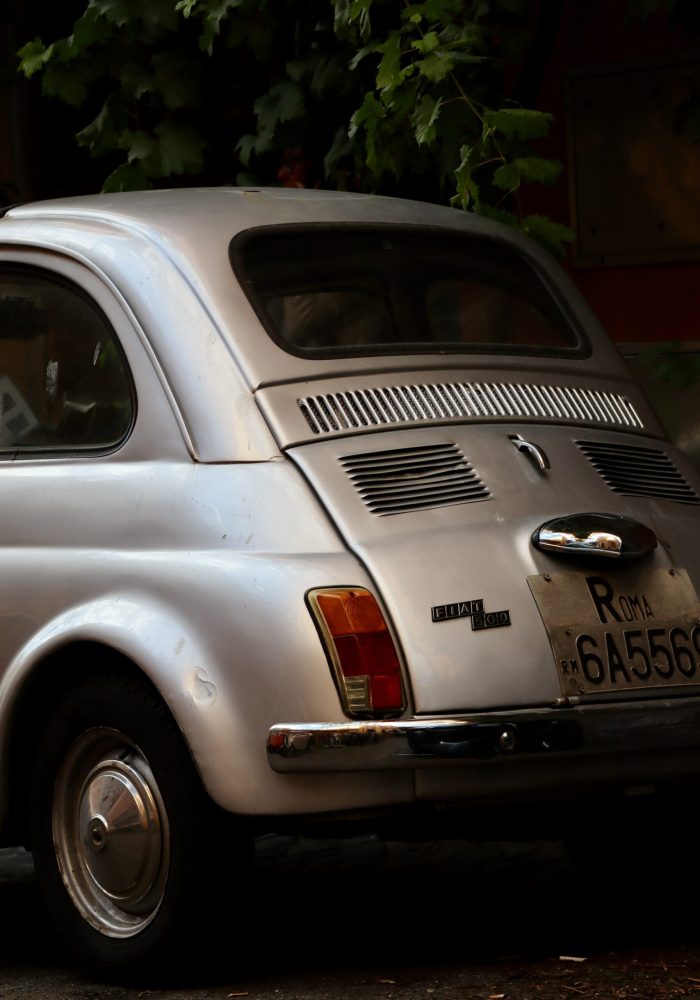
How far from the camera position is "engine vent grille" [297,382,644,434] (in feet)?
15.7

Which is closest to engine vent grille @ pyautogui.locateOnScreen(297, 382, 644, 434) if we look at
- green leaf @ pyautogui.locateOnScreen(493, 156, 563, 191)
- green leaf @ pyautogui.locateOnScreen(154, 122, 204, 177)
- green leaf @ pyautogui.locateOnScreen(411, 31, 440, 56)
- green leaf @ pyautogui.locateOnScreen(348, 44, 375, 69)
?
green leaf @ pyautogui.locateOnScreen(493, 156, 563, 191)

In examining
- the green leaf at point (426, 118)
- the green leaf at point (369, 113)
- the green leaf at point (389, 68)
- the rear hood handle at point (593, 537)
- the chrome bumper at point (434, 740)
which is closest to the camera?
the chrome bumper at point (434, 740)

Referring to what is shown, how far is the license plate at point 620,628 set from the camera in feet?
14.7

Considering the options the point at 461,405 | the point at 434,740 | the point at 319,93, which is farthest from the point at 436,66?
the point at 434,740

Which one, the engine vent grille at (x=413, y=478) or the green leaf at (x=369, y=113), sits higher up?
the green leaf at (x=369, y=113)

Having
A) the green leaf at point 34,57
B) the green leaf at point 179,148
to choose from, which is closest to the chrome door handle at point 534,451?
the green leaf at point 179,148

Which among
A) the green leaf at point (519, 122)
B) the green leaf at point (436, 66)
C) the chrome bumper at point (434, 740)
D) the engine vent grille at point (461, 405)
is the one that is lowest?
the chrome bumper at point (434, 740)

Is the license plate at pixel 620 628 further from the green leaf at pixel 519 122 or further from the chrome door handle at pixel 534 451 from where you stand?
the green leaf at pixel 519 122

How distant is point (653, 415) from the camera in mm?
5391

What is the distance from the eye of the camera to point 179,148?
8.31 meters

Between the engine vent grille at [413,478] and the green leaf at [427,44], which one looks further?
the green leaf at [427,44]

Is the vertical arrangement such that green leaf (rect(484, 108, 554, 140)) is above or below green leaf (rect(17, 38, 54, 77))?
below

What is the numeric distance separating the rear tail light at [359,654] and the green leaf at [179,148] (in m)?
4.30

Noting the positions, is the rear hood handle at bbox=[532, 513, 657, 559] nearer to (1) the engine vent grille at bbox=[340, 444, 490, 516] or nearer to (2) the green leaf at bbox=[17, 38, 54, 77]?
(1) the engine vent grille at bbox=[340, 444, 490, 516]
